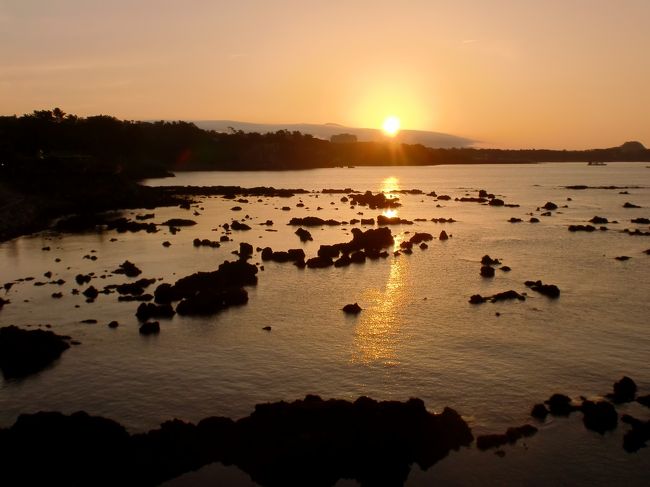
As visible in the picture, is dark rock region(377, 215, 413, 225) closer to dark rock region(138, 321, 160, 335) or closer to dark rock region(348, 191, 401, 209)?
dark rock region(348, 191, 401, 209)

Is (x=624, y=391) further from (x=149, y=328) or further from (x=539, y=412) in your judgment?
(x=149, y=328)

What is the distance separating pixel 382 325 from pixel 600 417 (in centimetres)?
1773

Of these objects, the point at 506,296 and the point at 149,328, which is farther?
the point at 506,296

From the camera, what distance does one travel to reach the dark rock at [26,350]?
109 feet

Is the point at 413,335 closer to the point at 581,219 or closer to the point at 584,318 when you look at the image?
the point at 584,318

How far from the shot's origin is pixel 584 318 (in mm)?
43469

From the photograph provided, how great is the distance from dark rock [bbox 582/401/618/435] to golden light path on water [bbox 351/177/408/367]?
34.8 feet

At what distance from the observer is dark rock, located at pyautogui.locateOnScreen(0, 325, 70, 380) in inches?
1305

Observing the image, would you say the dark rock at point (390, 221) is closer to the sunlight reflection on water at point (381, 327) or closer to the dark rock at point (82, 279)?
the sunlight reflection on water at point (381, 327)

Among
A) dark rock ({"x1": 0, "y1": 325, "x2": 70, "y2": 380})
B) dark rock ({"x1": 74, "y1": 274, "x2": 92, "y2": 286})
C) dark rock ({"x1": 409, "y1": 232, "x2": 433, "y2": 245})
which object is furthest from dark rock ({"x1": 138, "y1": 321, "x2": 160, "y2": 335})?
dark rock ({"x1": 409, "y1": 232, "x2": 433, "y2": 245})

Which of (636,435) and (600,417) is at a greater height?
(600,417)

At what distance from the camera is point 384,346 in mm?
37312

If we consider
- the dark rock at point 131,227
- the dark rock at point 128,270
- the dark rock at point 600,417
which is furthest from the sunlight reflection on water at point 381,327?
the dark rock at point 131,227

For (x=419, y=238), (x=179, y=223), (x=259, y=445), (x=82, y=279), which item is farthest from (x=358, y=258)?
(x=259, y=445)
